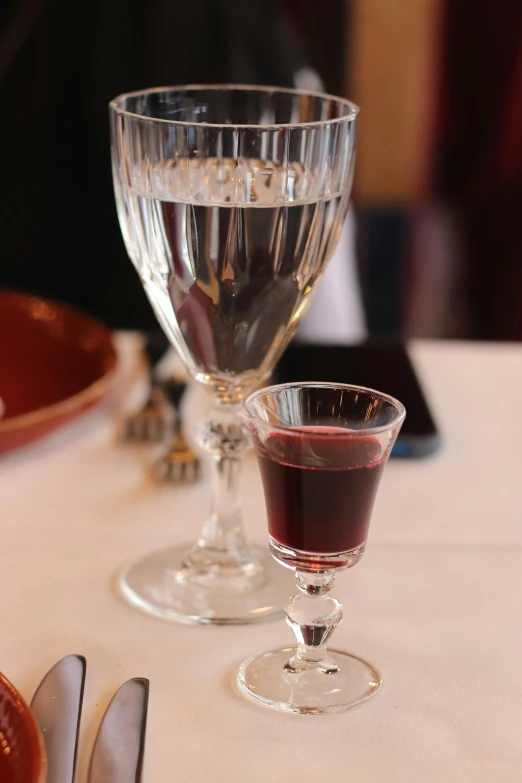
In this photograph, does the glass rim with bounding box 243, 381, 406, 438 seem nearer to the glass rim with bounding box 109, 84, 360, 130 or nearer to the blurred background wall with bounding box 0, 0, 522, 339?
the glass rim with bounding box 109, 84, 360, 130

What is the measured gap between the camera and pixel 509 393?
0.88 metres

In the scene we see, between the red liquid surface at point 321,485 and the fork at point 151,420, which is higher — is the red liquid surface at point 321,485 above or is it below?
above

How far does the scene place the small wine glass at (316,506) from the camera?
44 cm

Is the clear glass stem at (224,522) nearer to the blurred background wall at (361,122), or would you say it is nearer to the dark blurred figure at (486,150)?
the blurred background wall at (361,122)

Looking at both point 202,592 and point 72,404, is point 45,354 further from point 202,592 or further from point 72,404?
point 202,592

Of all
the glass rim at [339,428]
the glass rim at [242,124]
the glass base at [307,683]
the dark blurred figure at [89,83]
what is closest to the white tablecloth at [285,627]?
the glass base at [307,683]

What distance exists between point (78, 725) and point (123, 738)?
2 centimetres

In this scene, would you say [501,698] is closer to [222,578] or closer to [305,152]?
[222,578]

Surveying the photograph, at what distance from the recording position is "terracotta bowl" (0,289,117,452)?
2.77 feet

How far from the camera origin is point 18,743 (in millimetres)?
369

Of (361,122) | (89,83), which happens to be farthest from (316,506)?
(361,122)

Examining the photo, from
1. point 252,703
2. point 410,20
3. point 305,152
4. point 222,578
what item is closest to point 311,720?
point 252,703

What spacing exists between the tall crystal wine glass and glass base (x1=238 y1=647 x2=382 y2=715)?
0.05 meters

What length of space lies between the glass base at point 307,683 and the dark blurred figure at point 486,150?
2.04 m
